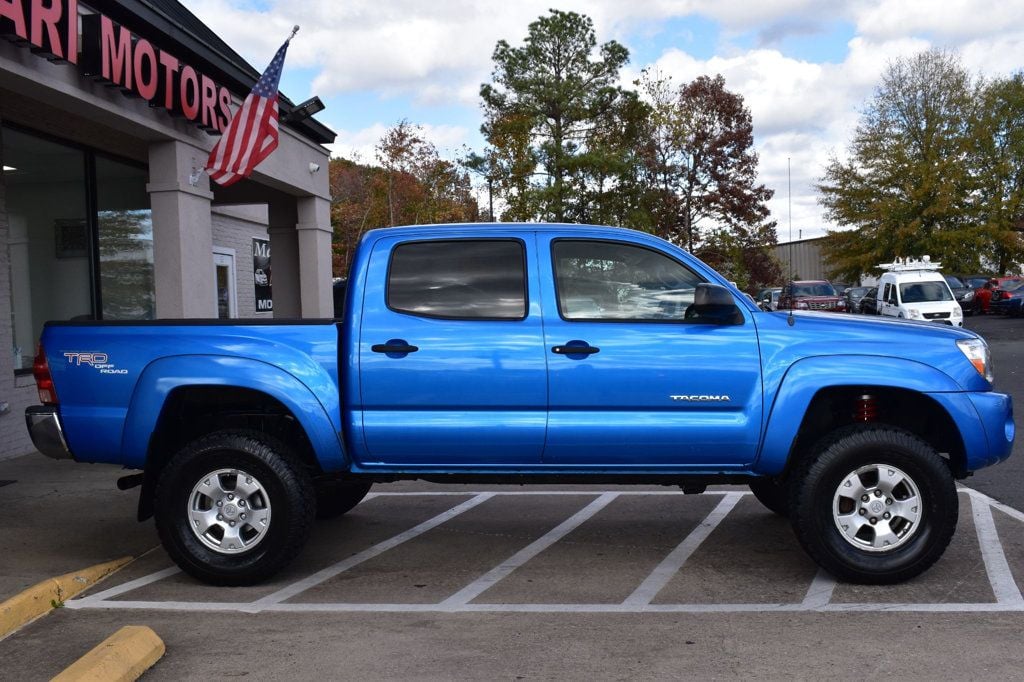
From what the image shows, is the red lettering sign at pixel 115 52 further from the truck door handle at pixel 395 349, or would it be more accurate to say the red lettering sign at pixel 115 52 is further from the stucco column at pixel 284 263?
the stucco column at pixel 284 263

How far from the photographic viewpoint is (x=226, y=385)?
5816 mm

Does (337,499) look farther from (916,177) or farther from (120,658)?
(916,177)

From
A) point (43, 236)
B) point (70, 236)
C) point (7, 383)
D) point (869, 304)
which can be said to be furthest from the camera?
point (869, 304)

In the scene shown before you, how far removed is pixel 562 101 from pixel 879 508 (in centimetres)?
4144

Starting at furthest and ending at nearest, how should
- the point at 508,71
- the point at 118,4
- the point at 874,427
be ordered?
the point at 508,71
the point at 118,4
the point at 874,427

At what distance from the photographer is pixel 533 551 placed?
6609 mm

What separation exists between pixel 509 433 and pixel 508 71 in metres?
42.9

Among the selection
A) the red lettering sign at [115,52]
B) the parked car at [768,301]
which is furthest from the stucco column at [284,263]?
the red lettering sign at [115,52]

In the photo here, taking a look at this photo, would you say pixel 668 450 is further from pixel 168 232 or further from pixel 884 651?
pixel 168 232

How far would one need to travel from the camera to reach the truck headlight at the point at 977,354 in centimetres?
574

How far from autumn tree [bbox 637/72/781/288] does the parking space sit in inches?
1647

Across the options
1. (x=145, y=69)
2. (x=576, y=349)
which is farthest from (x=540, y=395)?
(x=145, y=69)

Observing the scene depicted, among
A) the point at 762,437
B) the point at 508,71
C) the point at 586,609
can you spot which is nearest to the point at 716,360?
the point at 762,437

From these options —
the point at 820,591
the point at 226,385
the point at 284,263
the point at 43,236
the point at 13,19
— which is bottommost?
the point at 820,591
